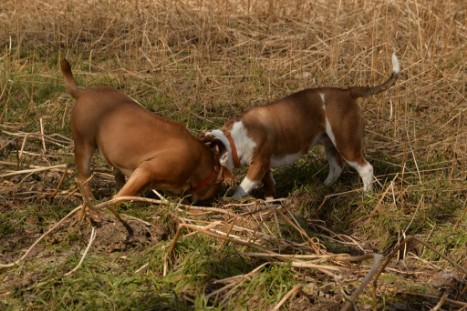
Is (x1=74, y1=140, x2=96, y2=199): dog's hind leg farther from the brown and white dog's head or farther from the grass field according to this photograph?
the brown and white dog's head

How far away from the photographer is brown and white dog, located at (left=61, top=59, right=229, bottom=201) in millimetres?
5652

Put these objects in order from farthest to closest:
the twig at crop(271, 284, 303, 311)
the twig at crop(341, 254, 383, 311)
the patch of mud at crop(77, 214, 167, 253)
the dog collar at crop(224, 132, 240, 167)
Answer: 1. the dog collar at crop(224, 132, 240, 167)
2. the patch of mud at crop(77, 214, 167, 253)
3. the twig at crop(271, 284, 303, 311)
4. the twig at crop(341, 254, 383, 311)

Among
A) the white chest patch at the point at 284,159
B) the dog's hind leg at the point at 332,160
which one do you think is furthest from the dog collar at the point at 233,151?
the dog's hind leg at the point at 332,160

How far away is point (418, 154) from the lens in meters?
Answer: 6.90

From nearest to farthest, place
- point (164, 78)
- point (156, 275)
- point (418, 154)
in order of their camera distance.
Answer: point (156, 275) < point (418, 154) < point (164, 78)

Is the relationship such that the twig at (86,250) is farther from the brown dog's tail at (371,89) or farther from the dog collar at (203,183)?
the brown dog's tail at (371,89)

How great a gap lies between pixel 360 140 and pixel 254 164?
93 centimetres

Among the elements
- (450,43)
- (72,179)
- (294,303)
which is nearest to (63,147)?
(72,179)

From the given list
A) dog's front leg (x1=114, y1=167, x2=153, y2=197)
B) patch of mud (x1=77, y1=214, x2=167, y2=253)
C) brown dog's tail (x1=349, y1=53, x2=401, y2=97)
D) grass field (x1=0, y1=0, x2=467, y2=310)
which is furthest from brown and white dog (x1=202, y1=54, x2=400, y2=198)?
patch of mud (x1=77, y1=214, x2=167, y2=253)

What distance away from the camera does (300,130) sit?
6.63m

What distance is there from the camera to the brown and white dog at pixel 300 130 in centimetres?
645

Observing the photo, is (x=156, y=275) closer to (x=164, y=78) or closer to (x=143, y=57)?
(x=164, y=78)

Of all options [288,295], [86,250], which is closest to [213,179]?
[86,250]

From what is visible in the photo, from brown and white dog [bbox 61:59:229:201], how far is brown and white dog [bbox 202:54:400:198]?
48cm
